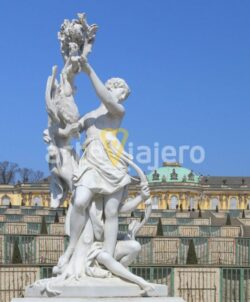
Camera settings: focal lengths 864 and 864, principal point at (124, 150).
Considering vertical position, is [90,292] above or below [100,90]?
below

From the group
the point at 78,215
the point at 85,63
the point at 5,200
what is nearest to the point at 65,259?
the point at 78,215

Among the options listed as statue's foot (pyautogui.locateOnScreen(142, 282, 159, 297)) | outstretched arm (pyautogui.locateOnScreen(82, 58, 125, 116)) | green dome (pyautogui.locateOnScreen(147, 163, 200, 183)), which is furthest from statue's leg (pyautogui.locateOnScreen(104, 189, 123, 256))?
green dome (pyautogui.locateOnScreen(147, 163, 200, 183))

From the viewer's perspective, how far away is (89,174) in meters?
8.39

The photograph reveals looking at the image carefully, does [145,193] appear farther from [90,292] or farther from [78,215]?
[90,292]

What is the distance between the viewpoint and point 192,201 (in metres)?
96.2

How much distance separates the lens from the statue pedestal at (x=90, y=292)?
26.4 ft

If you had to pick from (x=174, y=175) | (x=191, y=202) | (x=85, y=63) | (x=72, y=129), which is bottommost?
(x=72, y=129)

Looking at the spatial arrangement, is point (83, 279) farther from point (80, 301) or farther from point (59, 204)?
point (59, 204)

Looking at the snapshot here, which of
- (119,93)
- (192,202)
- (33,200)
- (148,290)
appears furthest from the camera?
(192,202)

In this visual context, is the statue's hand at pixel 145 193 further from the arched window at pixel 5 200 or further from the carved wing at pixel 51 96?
the arched window at pixel 5 200

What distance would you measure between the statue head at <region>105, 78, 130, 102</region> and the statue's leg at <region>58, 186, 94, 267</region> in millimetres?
1064

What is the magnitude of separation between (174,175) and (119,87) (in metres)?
90.5

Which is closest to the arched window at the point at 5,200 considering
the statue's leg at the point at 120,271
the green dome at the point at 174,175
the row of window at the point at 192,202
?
the row of window at the point at 192,202

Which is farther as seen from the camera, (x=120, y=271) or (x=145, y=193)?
(x=145, y=193)
